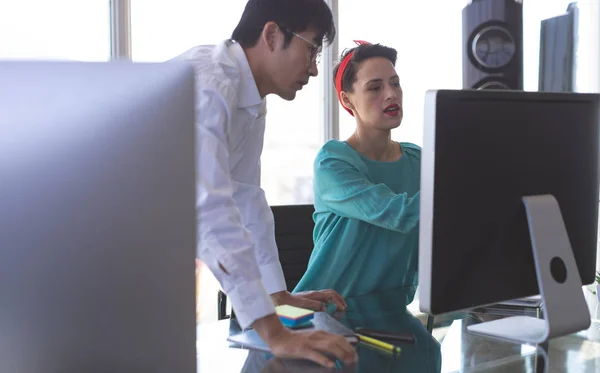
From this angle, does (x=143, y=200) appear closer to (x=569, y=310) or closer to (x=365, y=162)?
(x=569, y=310)

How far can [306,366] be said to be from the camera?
1157mm

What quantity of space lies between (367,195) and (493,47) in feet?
3.98

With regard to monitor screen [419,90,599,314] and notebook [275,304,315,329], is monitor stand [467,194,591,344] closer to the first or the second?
A: monitor screen [419,90,599,314]

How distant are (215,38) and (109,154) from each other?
10.0 feet

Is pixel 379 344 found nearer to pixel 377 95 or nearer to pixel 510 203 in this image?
pixel 510 203

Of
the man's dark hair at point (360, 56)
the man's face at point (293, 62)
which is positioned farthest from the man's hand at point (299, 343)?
the man's dark hair at point (360, 56)

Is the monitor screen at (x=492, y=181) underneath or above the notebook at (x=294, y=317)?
above

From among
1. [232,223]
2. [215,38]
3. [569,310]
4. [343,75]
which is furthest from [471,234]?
[215,38]

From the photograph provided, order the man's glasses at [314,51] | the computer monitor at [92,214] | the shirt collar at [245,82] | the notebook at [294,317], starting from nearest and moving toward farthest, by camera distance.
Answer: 1. the computer monitor at [92,214]
2. the notebook at [294,317]
3. the shirt collar at [245,82]
4. the man's glasses at [314,51]

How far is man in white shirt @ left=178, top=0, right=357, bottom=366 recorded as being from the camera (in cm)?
120

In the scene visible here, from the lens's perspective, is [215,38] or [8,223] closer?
[8,223]

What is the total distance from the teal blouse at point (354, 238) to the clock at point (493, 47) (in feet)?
3.18

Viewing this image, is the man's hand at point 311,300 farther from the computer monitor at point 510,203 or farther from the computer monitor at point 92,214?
the computer monitor at point 92,214

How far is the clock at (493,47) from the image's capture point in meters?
2.88
